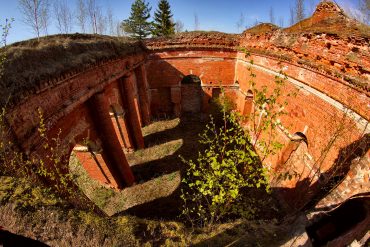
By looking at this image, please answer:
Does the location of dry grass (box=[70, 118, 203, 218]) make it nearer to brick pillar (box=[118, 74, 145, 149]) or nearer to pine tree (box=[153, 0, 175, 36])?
brick pillar (box=[118, 74, 145, 149])

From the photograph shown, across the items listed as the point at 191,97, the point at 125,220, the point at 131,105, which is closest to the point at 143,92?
the point at 131,105

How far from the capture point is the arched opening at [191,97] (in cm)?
1451

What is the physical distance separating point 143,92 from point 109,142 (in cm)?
538

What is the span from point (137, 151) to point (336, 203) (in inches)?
342

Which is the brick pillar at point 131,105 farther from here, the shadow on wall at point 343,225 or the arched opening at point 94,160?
the shadow on wall at point 343,225

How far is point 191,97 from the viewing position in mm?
14742

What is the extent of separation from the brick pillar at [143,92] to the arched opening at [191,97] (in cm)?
282

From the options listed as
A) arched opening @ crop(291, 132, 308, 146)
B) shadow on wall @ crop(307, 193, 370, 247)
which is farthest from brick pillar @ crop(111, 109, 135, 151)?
shadow on wall @ crop(307, 193, 370, 247)

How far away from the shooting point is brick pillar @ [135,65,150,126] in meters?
11.8

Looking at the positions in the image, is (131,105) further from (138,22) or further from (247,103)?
(138,22)

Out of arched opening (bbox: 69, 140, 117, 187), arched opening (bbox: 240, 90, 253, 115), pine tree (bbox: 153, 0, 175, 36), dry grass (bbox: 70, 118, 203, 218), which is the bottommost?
dry grass (bbox: 70, 118, 203, 218)

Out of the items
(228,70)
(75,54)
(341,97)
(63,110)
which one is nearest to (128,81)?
(75,54)

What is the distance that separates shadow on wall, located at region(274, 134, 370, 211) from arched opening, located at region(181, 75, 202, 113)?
882 centimetres

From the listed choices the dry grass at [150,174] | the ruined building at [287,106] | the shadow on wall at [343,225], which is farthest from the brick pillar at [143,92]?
the shadow on wall at [343,225]
